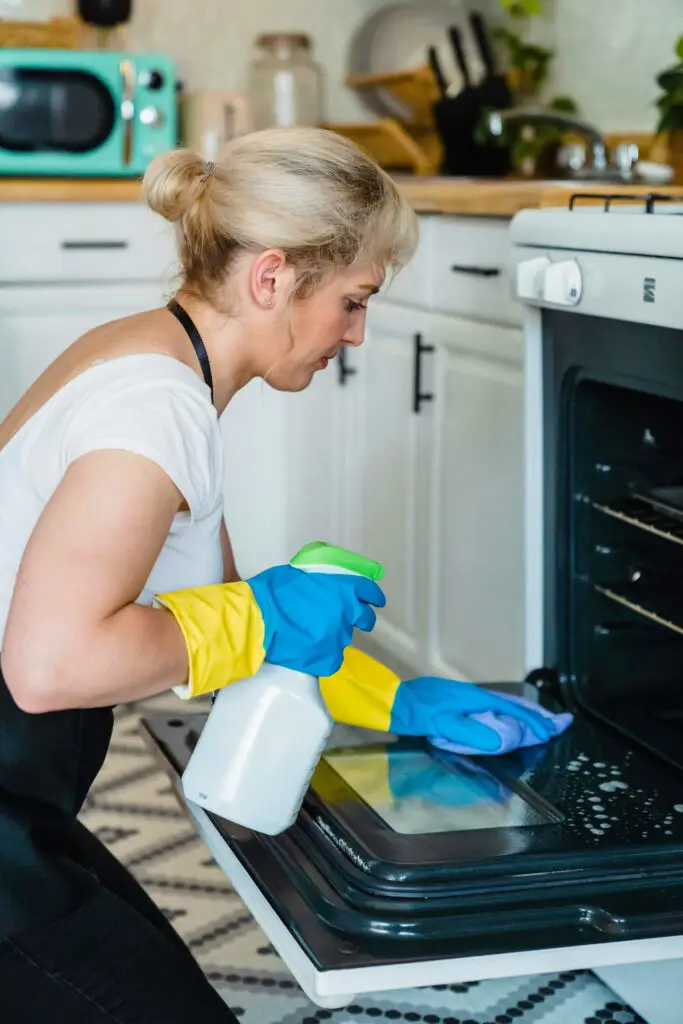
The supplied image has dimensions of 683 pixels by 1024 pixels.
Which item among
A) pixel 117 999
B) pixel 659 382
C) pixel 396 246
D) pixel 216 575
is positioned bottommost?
pixel 117 999

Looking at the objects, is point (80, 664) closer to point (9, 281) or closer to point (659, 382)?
point (659, 382)

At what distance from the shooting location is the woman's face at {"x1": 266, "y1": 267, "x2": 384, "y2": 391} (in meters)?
1.35

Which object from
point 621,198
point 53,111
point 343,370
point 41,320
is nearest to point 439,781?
point 621,198

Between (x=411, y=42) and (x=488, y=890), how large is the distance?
9.94 feet

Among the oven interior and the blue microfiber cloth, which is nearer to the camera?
the blue microfiber cloth

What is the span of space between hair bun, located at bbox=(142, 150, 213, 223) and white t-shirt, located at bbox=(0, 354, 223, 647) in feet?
0.71

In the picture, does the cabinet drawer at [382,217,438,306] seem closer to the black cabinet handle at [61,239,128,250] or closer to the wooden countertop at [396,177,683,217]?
the wooden countertop at [396,177,683,217]

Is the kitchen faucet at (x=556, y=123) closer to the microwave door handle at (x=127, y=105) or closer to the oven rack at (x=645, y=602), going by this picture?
the microwave door handle at (x=127, y=105)

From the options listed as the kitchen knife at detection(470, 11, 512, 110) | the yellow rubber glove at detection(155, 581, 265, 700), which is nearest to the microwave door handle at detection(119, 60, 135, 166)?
the kitchen knife at detection(470, 11, 512, 110)

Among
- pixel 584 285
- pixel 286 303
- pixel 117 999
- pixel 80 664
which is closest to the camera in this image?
pixel 80 664

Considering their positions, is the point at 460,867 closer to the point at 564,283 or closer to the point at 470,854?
the point at 470,854

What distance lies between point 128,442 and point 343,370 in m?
1.98

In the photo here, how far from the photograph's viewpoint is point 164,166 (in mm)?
1389

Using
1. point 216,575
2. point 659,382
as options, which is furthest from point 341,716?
point 659,382
